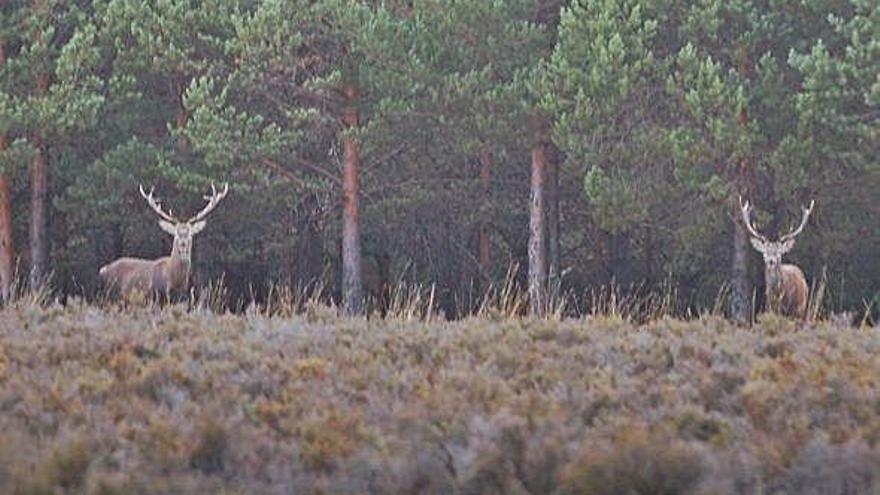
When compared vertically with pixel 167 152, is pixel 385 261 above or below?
below

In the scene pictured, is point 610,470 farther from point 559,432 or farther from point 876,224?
point 876,224

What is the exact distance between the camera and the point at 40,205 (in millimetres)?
24344

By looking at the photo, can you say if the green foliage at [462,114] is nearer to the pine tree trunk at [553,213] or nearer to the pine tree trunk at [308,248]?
the pine tree trunk at [308,248]

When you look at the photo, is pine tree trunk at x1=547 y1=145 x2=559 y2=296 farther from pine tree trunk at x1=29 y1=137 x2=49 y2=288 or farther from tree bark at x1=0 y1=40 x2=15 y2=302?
tree bark at x1=0 y1=40 x2=15 y2=302

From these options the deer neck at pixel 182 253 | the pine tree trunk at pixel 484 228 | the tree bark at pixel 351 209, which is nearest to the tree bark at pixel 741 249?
the pine tree trunk at pixel 484 228

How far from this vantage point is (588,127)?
21578 millimetres

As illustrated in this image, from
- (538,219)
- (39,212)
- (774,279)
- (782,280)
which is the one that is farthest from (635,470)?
(39,212)

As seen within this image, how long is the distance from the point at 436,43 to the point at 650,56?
11.3ft

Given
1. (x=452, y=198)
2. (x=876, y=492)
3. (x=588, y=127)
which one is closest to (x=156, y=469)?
(x=876, y=492)

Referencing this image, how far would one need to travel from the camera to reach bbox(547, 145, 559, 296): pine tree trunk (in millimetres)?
24578

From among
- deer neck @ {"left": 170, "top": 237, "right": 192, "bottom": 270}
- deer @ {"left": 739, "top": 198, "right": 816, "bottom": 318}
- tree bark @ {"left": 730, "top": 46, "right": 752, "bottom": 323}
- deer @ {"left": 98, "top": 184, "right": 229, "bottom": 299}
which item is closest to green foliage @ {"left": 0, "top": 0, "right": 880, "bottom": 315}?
tree bark @ {"left": 730, "top": 46, "right": 752, "bottom": 323}

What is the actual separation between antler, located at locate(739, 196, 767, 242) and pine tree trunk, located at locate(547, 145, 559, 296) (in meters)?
3.66

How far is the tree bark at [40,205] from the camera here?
23938 millimetres

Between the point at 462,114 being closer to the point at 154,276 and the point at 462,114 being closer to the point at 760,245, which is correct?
the point at 760,245
